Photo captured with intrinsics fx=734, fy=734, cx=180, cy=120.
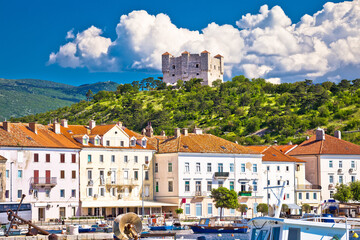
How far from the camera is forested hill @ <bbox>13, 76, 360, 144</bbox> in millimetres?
145000

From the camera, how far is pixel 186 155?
9119cm

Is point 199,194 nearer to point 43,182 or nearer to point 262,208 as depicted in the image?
point 262,208

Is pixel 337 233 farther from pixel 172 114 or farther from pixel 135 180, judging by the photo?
pixel 172 114

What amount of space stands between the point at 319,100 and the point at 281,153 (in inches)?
2338

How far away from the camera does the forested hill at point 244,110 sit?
14500cm

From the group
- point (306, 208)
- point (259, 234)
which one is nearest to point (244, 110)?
point (306, 208)

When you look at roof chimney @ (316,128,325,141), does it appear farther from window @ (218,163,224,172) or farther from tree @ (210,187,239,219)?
tree @ (210,187,239,219)

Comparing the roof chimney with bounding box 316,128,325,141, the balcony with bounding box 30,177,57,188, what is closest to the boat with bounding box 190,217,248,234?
the balcony with bounding box 30,177,57,188

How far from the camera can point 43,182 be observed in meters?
82.4

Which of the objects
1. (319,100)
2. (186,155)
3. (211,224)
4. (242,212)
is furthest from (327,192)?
(319,100)

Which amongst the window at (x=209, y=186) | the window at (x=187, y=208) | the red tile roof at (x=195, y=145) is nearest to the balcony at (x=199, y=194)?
the window at (x=209, y=186)

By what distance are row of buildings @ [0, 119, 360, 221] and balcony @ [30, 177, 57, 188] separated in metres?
0.11

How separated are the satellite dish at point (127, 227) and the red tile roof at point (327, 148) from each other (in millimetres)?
60361

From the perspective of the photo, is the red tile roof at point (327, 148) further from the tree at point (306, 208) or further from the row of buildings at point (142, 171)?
the tree at point (306, 208)
